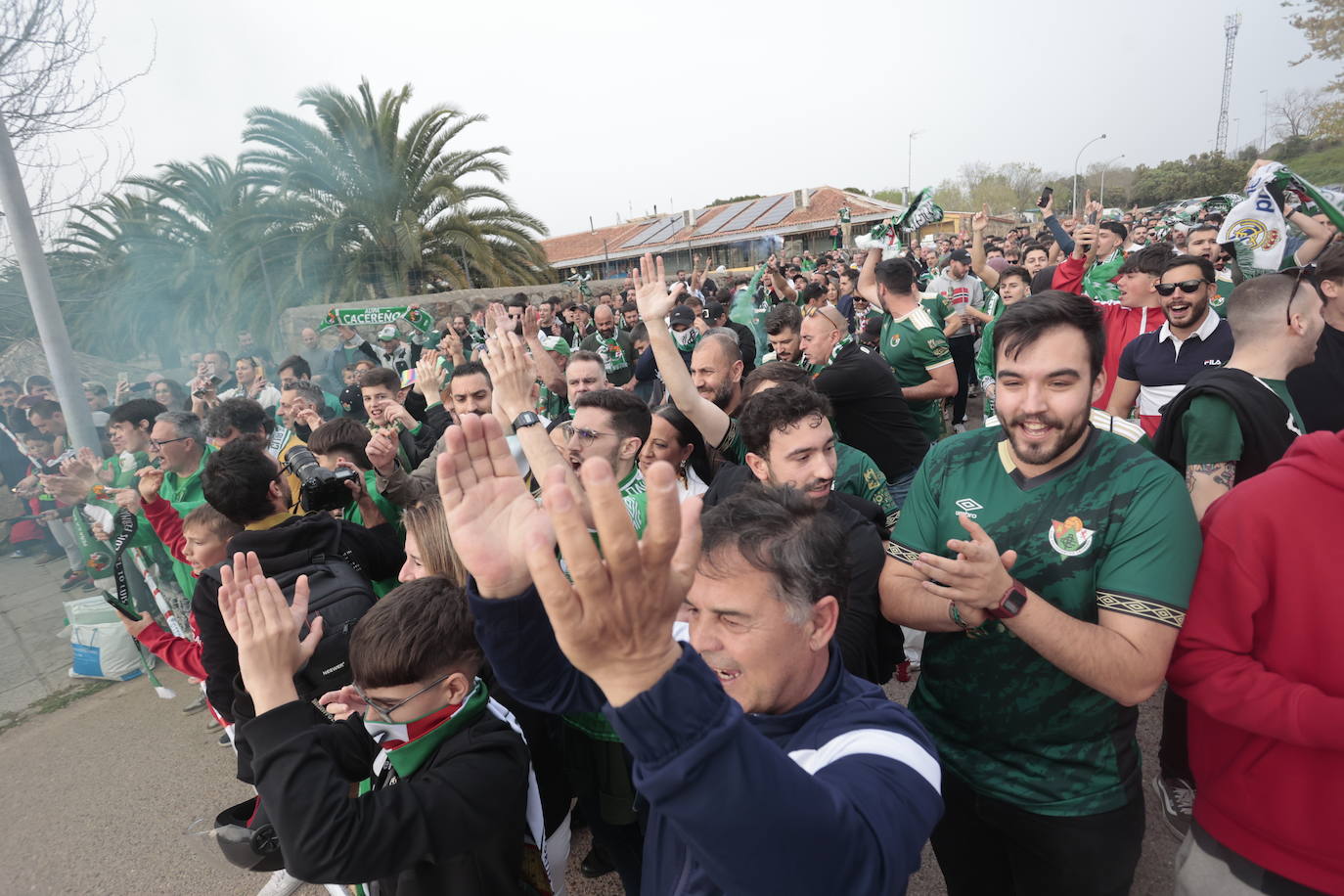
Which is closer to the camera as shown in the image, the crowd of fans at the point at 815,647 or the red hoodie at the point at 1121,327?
→ the crowd of fans at the point at 815,647

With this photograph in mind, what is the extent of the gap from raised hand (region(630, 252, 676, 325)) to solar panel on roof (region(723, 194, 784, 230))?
42.0 meters

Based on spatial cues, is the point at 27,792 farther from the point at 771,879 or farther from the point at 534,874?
the point at 771,879

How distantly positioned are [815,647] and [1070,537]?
809mm

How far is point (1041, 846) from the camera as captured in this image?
176 cm

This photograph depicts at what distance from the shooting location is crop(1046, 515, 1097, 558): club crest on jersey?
1.65m

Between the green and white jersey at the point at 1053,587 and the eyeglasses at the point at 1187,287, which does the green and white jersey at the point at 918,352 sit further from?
the green and white jersey at the point at 1053,587

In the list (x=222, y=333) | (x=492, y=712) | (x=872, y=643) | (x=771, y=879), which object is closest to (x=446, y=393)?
(x=492, y=712)

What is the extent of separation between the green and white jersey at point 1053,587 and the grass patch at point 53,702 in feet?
19.6

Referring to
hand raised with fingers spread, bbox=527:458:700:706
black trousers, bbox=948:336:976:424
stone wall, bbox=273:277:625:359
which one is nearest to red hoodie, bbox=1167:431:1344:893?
hand raised with fingers spread, bbox=527:458:700:706

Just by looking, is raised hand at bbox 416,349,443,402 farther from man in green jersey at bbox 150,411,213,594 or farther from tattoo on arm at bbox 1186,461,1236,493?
tattoo on arm at bbox 1186,461,1236,493

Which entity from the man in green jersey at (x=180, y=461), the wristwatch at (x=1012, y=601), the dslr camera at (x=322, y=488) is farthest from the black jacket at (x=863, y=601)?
the man in green jersey at (x=180, y=461)

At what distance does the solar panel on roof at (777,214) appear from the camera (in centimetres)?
4237

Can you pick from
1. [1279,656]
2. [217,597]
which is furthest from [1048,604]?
[217,597]

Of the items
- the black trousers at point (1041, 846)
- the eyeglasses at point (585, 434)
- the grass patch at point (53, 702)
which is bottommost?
the grass patch at point (53, 702)
